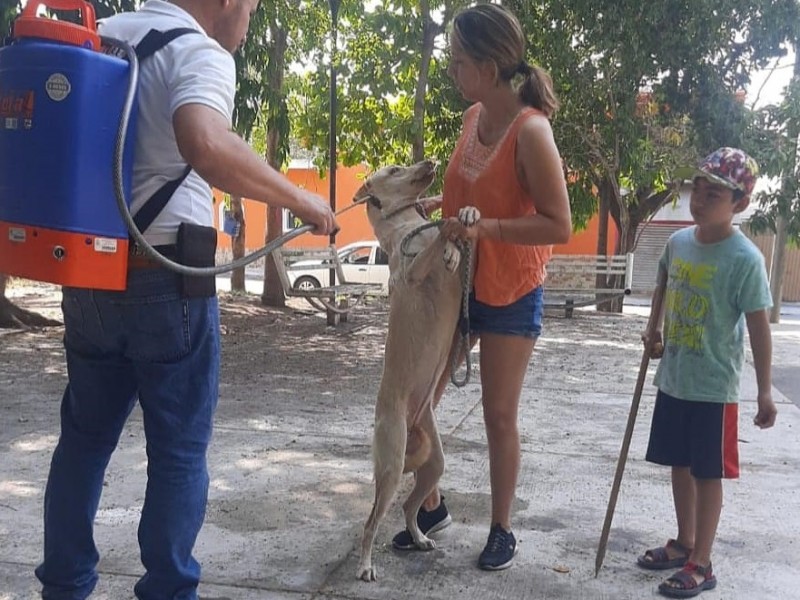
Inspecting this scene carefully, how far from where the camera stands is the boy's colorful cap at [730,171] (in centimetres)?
319

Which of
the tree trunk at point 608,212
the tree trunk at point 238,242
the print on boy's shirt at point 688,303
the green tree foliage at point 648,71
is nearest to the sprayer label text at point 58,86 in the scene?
the print on boy's shirt at point 688,303

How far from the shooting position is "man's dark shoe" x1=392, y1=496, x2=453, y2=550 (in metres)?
3.55

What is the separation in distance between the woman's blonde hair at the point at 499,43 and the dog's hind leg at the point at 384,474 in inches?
53.8

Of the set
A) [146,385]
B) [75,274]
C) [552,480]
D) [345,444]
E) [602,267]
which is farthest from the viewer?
Result: [602,267]

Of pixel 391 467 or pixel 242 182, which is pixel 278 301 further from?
pixel 242 182

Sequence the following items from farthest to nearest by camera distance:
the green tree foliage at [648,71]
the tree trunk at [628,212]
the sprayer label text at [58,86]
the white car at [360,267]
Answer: the white car at [360,267] → the tree trunk at [628,212] → the green tree foliage at [648,71] → the sprayer label text at [58,86]

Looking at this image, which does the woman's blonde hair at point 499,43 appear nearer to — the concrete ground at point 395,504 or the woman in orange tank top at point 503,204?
the woman in orange tank top at point 503,204

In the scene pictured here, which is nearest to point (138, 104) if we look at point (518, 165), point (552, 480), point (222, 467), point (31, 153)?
point (31, 153)

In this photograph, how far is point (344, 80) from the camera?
48.6 feet

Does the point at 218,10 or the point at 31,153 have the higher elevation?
the point at 218,10

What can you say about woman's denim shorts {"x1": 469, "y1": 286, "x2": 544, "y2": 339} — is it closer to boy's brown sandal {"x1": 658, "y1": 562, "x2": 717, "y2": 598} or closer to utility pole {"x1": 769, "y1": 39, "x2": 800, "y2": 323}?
boy's brown sandal {"x1": 658, "y1": 562, "x2": 717, "y2": 598}

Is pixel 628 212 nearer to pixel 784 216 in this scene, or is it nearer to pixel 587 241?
pixel 784 216

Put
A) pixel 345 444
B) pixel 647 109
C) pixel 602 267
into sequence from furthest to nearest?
pixel 602 267, pixel 647 109, pixel 345 444

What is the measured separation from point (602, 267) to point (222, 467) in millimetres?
10917
